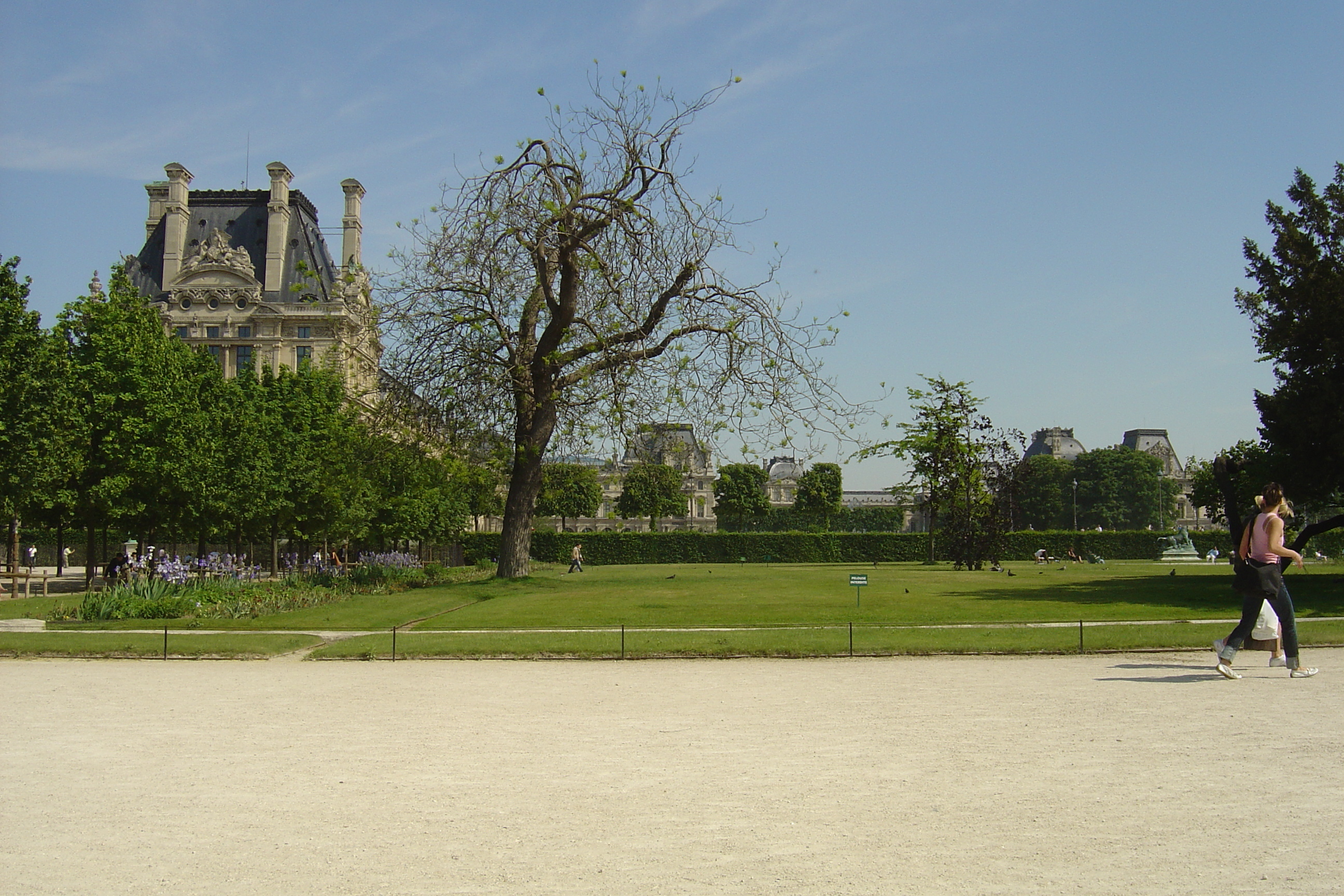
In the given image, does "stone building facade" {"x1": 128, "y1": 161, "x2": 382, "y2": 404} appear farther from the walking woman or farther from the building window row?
the walking woman

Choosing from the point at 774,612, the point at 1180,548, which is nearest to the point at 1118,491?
the point at 1180,548

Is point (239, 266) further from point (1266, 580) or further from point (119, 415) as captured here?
point (1266, 580)

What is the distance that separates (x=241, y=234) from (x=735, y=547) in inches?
2094

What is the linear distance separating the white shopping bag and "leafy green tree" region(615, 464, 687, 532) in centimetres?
1860

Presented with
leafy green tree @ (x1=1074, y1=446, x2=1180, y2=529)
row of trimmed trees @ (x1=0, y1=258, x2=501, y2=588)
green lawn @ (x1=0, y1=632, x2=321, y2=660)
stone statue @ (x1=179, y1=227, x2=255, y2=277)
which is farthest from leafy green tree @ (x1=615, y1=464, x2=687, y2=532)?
leafy green tree @ (x1=1074, y1=446, x2=1180, y2=529)

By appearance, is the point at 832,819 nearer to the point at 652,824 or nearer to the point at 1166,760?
the point at 652,824

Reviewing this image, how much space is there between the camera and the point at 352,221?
9456cm

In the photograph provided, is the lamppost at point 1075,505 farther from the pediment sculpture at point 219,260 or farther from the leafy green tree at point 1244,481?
the pediment sculpture at point 219,260

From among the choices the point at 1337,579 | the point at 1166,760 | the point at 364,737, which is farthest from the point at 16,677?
the point at 1337,579

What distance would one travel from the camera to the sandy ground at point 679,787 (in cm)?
605

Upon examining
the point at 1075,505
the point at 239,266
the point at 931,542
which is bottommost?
the point at 931,542

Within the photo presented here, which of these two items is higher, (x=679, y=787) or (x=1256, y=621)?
(x=1256, y=621)

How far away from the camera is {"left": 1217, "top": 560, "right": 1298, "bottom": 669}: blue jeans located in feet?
44.2

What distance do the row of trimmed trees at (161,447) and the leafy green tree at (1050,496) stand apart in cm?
8800
